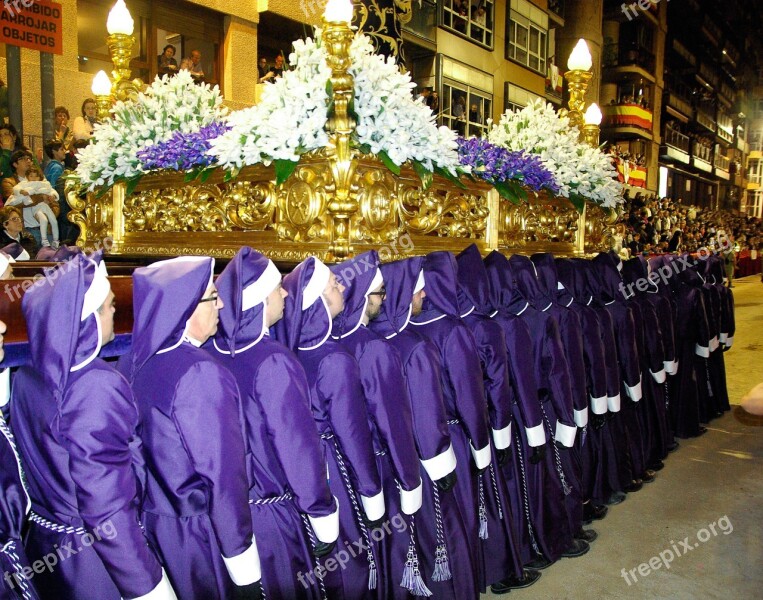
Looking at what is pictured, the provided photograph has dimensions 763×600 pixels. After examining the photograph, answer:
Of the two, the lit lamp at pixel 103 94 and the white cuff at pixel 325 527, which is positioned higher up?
the lit lamp at pixel 103 94

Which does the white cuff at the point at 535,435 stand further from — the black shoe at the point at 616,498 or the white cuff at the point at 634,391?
the white cuff at the point at 634,391

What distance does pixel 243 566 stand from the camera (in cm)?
225

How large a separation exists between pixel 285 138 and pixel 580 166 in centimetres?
297

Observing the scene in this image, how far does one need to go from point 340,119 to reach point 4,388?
2039 mm

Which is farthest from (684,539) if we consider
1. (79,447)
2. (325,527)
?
(79,447)

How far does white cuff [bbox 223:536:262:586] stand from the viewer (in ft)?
7.36

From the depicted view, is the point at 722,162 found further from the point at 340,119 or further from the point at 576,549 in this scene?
the point at 340,119

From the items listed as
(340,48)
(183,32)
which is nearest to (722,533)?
(340,48)

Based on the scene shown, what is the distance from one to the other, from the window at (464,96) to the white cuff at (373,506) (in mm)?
14411

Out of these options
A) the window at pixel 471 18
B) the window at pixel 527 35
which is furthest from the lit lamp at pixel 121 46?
the window at pixel 527 35

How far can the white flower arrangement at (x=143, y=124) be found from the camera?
446 cm

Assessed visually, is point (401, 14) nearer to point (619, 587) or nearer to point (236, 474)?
point (236, 474)

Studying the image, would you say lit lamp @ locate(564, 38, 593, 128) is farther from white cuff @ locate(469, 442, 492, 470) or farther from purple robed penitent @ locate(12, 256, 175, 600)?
purple robed penitent @ locate(12, 256, 175, 600)

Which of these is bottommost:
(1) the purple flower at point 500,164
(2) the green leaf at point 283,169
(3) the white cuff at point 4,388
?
(3) the white cuff at point 4,388
